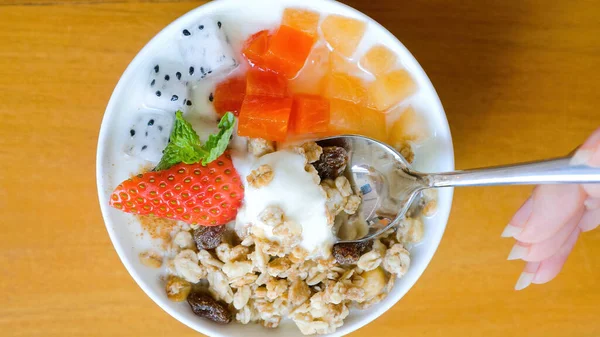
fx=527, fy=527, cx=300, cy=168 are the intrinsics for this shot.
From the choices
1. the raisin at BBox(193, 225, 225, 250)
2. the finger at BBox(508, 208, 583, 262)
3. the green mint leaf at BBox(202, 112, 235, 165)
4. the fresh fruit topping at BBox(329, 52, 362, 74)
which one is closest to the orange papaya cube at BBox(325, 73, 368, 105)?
the fresh fruit topping at BBox(329, 52, 362, 74)

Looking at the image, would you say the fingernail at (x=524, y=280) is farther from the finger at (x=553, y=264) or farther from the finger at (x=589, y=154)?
the finger at (x=589, y=154)

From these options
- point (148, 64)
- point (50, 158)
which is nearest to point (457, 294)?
point (148, 64)

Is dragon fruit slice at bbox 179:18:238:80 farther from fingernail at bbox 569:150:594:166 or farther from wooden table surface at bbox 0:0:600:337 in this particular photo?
fingernail at bbox 569:150:594:166

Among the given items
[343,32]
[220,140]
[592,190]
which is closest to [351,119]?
[343,32]

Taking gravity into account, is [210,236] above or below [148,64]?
below

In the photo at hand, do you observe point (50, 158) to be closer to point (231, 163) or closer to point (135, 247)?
→ point (135, 247)

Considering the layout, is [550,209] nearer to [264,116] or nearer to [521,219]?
[521,219]

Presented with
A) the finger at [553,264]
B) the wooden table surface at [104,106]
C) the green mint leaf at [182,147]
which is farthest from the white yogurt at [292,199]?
the finger at [553,264]
